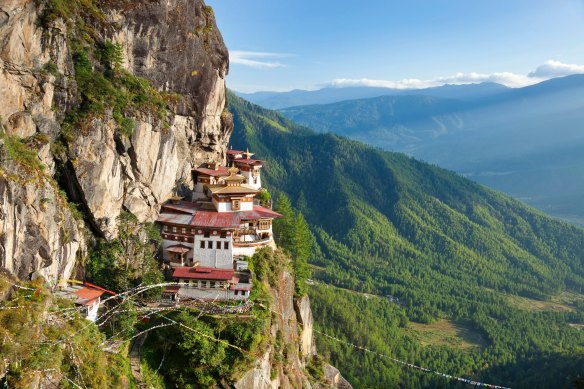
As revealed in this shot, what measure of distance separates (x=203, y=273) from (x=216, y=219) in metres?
6.44

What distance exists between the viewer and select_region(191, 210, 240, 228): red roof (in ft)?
144

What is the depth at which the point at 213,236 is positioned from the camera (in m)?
44.3

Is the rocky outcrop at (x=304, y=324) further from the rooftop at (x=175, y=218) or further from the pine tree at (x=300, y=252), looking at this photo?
the rooftop at (x=175, y=218)

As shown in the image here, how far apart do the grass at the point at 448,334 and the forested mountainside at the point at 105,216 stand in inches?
2695

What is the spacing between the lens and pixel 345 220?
188375 millimetres

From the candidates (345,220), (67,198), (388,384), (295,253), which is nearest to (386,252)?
(345,220)

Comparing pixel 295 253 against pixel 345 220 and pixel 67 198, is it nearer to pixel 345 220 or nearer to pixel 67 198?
pixel 67 198

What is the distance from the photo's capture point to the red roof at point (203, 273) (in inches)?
1576

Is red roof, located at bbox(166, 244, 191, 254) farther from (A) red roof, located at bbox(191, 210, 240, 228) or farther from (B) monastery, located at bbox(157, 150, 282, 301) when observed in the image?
(A) red roof, located at bbox(191, 210, 240, 228)

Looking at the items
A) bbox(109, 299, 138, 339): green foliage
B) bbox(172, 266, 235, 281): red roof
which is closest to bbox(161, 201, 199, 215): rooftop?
bbox(172, 266, 235, 281): red roof

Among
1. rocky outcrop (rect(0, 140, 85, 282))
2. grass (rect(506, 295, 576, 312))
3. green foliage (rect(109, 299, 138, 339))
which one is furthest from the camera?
grass (rect(506, 295, 576, 312))

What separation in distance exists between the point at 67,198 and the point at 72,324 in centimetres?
1194

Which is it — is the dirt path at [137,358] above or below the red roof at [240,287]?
below

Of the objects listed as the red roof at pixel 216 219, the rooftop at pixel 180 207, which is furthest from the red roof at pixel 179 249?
the rooftop at pixel 180 207
